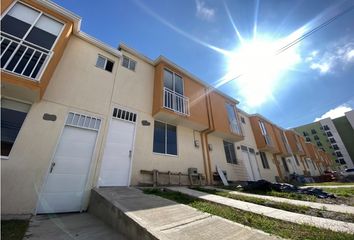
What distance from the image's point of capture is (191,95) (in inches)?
435

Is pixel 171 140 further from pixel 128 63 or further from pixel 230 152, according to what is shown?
pixel 230 152

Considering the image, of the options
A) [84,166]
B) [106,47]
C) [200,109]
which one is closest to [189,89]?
[200,109]

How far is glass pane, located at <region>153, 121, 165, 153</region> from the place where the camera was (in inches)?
329

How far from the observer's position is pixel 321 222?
3.01 meters

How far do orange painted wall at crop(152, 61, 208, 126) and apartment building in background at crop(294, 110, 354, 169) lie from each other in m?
55.9

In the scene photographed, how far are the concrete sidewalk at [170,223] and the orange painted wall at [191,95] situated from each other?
5344mm

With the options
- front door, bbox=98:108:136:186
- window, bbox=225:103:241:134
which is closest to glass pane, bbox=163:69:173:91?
front door, bbox=98:108:136:186

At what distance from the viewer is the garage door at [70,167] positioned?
512 centimetres

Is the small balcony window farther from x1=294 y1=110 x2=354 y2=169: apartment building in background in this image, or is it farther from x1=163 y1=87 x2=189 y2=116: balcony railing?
x1=294 y1=110 x2=354 y2=169: apartment building in background

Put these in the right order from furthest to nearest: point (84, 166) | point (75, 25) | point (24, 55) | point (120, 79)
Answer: point (120, 79) → point (75, 25) → point (84, 166) → point (24, 55)

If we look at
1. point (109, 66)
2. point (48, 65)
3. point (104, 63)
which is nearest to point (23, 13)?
point (48, 65)

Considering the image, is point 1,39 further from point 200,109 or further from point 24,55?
point 200,109

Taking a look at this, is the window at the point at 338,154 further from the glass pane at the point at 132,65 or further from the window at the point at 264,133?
the glass pane at the point at 132,65

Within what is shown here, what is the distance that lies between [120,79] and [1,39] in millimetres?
4242
